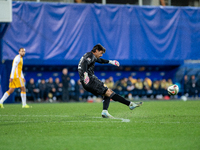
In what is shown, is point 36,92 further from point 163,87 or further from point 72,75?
point 163,87

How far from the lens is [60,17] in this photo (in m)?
23.4

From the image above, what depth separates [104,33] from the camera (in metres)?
23.9

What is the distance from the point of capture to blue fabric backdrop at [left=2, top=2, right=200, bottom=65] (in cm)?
2270

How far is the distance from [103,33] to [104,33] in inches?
2.7

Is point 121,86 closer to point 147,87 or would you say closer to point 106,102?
point 147,87

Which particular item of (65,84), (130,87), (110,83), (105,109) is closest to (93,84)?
(105,109)

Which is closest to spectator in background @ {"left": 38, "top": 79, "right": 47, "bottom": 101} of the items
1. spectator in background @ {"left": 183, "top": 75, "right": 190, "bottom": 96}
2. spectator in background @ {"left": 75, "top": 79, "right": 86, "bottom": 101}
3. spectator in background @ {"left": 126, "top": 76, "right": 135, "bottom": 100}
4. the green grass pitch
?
spectator in background @ {"left": 75, "top": 79, "right": 86, "bottom": 101}

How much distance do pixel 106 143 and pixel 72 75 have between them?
2011 centimetres

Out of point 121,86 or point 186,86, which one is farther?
point 186,86

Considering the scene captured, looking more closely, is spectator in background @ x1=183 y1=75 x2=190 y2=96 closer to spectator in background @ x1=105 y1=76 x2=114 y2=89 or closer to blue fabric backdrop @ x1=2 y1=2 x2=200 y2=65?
blue fabric backdrop @ x1=2 y1=2 x2=200 y2=65

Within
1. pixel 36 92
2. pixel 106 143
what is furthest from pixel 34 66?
pixel 106 143

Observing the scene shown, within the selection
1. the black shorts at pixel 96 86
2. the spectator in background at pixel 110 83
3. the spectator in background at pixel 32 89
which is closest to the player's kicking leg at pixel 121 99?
the black shorts at pixel 96 86

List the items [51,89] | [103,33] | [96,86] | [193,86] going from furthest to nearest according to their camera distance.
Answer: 1. [193,86]
2. [103,33]
3. [51,89]
4. [96,86]

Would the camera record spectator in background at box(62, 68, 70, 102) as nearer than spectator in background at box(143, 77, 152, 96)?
Yes
